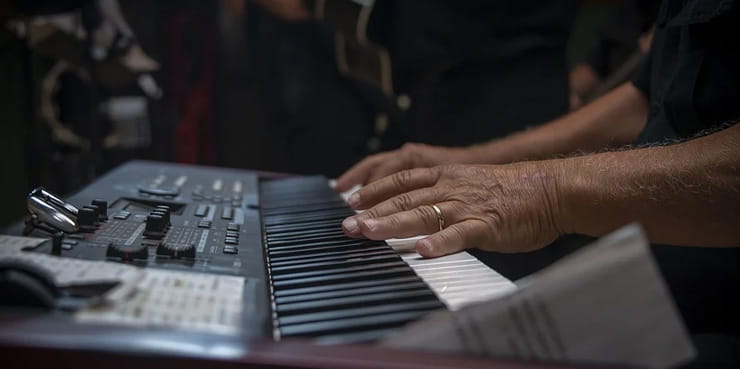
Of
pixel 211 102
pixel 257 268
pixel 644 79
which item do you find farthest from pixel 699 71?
pixel 211 102

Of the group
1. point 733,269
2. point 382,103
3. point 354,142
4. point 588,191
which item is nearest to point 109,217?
point 588,191

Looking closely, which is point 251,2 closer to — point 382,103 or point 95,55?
point 95,55

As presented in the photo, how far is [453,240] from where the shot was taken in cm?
85

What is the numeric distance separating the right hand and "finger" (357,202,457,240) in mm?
476

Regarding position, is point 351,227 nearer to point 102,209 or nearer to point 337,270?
point 337,270

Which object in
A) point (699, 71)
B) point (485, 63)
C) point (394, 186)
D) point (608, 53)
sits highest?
point (608, 53)

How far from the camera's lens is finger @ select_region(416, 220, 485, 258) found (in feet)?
2.70

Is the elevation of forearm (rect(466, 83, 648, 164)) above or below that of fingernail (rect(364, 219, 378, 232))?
above

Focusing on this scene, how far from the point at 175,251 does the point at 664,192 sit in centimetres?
61

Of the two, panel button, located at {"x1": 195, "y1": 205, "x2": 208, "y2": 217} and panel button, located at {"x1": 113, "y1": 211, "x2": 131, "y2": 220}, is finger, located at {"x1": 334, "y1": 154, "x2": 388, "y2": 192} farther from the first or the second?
panel button, located at {"x1": 113, "y1": 211, "x2": 131, "y2": 220}

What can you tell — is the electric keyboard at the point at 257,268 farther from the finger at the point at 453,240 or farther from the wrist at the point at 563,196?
the wrist at the point at 563,196

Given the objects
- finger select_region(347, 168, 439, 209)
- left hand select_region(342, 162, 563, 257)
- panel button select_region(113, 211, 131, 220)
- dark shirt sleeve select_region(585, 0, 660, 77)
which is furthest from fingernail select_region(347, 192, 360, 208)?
dark shirt sleeve select_region(585, 0, 660, 77)

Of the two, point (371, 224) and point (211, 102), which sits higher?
point (211, 102)

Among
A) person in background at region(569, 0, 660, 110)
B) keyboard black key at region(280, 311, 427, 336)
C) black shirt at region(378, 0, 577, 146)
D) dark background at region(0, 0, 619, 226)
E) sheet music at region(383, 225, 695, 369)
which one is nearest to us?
sheet music at region(383, 225, 695, 369)
